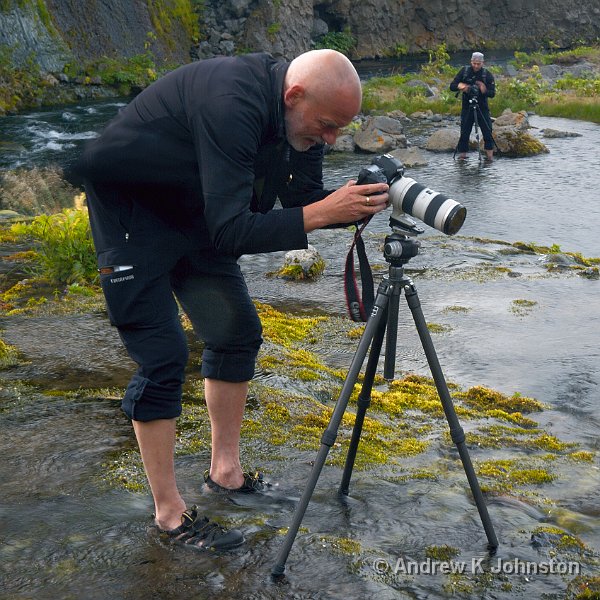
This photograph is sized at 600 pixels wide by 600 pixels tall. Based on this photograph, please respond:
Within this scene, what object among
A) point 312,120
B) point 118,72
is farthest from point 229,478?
point 118,72

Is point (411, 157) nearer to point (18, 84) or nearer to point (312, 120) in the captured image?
point (18, 84)

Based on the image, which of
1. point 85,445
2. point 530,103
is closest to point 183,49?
point 530,103

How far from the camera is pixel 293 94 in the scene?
11.9ft

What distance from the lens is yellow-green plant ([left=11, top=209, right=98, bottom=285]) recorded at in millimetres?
8688

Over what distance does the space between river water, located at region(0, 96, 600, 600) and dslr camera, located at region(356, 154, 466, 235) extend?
1.44m

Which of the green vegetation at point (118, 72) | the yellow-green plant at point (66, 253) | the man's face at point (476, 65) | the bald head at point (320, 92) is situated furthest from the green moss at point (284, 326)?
the green vegetation at point (118, 72)

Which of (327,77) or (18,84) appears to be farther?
(18,84)

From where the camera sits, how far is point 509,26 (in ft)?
165

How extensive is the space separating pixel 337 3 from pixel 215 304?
1636 inches

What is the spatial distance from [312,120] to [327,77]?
0.68 ft

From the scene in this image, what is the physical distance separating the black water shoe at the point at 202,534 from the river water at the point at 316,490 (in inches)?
2.1

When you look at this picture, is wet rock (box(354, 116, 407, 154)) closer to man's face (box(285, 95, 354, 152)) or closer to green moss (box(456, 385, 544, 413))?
green moss (box(456, 385, 544, 413))

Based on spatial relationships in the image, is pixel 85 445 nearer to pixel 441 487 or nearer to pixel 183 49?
pixel 441 487

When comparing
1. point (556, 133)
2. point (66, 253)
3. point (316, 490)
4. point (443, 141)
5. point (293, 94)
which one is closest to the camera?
point (293, 94)
